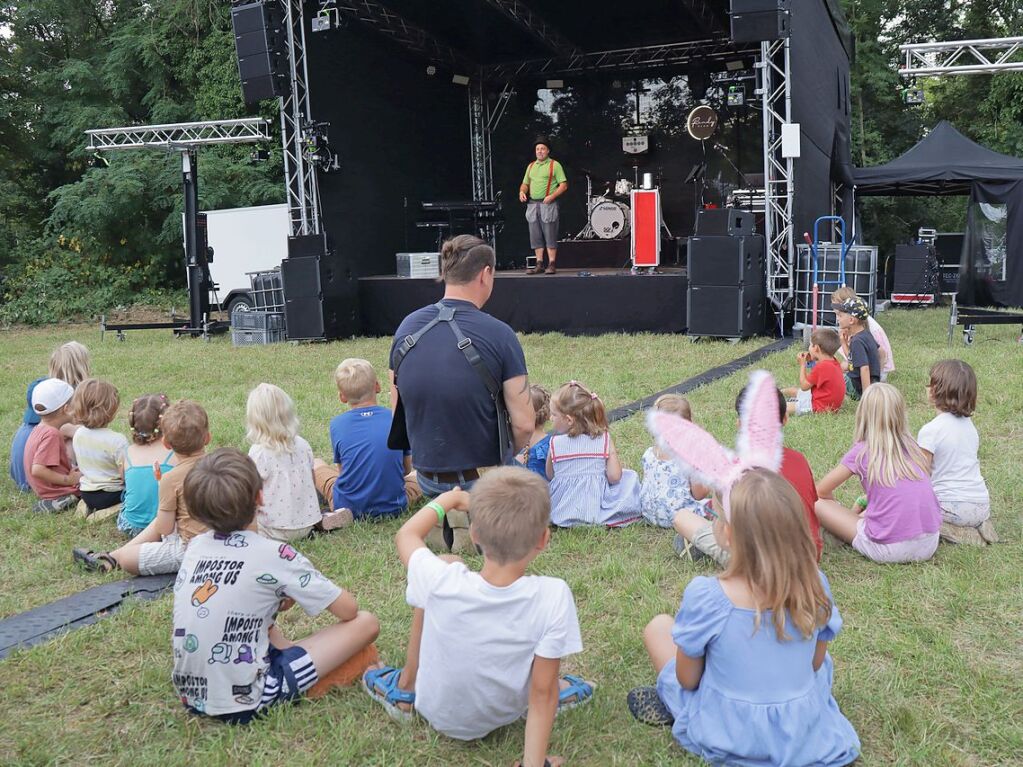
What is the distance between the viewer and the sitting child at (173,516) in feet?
11.0

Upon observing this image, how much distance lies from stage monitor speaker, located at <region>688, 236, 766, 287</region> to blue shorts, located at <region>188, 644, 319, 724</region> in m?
7.66

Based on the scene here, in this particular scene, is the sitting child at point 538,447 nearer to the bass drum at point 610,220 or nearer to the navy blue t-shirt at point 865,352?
the navy blue t-shirt at point 865,352

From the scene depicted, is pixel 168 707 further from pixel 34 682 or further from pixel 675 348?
pixel 675 348

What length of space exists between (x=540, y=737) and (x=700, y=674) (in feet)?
1.32

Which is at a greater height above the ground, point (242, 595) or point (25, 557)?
point (242, 595)

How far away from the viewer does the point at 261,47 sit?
34.0ft

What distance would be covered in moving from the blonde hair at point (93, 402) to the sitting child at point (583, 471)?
77.5 inches

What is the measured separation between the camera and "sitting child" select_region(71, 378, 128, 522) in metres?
4.11

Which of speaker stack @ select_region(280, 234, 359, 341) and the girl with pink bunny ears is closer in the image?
the girl with pink bunny ears

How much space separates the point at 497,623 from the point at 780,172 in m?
9.11

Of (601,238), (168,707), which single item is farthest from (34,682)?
(601,238)

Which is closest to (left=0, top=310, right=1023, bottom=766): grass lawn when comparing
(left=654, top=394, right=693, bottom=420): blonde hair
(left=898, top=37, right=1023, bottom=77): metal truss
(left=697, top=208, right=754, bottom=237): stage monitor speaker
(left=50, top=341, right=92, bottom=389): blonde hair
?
(left=654, top=394, right=693, bottom=420): blonde hair

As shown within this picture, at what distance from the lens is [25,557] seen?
3.85 metres

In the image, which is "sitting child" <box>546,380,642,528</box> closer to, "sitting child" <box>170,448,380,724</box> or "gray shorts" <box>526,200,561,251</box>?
"sitting child" <box>170,448,380,724</box>
